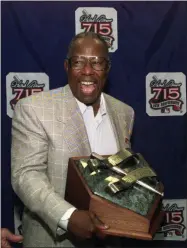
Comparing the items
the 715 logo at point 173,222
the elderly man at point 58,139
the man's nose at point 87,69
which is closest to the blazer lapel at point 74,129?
the elderly man at point 58,139

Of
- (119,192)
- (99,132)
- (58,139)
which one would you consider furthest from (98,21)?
(119,192)

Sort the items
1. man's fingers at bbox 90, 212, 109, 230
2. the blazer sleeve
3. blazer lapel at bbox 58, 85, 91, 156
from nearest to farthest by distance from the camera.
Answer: man's fingers at bbox 90, 212, 109, 230, the blazer sleeve, blazer lapel at bbox 58, 85, 91, 156

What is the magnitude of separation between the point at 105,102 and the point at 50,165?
37cm

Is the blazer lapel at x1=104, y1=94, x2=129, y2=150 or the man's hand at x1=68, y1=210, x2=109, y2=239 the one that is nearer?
the man's hand at x1=68, y1=210, x2=109, y2=239

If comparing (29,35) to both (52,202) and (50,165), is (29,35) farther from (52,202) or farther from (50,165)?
(52,202)

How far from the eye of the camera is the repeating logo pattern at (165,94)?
1.93 meters

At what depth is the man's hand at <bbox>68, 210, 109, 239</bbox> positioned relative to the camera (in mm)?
955

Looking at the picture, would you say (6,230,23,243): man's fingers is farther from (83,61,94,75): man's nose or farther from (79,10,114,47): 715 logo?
(79,10,114,47): 715 logo

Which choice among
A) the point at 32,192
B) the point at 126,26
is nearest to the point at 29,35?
the point at 126,26

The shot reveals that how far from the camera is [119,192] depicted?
0.97m

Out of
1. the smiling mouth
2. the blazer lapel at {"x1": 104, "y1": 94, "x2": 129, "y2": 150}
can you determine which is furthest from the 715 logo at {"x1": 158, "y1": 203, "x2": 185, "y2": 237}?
the smiling mouth

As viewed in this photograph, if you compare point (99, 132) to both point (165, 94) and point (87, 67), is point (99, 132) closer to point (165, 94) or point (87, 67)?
point (87, 67)

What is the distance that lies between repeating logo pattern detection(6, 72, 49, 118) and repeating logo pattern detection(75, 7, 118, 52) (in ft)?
1.05

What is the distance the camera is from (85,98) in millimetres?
1286
